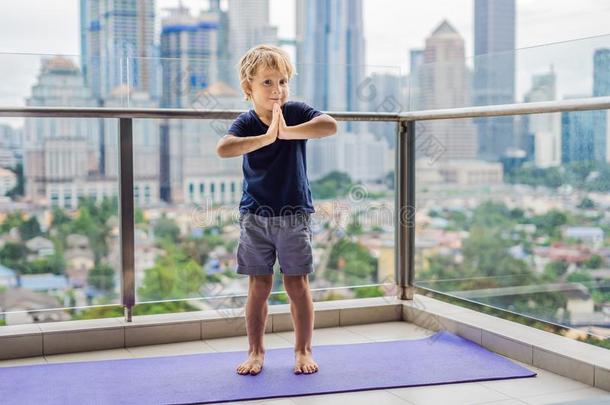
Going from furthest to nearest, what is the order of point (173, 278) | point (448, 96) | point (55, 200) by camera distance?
point (448, 96) < point (173, 278) < point (55, 200)

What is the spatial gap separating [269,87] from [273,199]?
41cm

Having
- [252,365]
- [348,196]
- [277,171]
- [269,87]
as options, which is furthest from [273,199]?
[348,196]

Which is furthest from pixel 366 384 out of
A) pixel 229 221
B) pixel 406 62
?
pixel 406 62

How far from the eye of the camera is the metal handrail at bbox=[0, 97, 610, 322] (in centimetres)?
324

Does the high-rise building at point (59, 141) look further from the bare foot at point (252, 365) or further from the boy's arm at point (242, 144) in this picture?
the bare foot at point (252, 365)

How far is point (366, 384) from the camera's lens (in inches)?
111

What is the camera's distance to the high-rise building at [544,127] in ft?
10.1

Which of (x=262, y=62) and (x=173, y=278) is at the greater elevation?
(x=262, y=62)

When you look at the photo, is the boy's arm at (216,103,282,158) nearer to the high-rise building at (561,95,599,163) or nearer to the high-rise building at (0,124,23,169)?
the high-rise building at (0,124,23,169)

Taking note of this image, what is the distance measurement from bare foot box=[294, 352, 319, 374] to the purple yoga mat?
2 cm

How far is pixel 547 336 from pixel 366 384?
83 cm

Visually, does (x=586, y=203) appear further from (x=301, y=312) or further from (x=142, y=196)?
(x=142, y=196)

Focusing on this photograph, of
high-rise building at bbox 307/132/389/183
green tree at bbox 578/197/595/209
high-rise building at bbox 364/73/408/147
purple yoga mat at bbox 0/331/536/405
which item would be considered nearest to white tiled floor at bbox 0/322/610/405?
purple yoga mat at bbox 0/331/536/405

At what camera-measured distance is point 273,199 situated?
2941 millimetres
